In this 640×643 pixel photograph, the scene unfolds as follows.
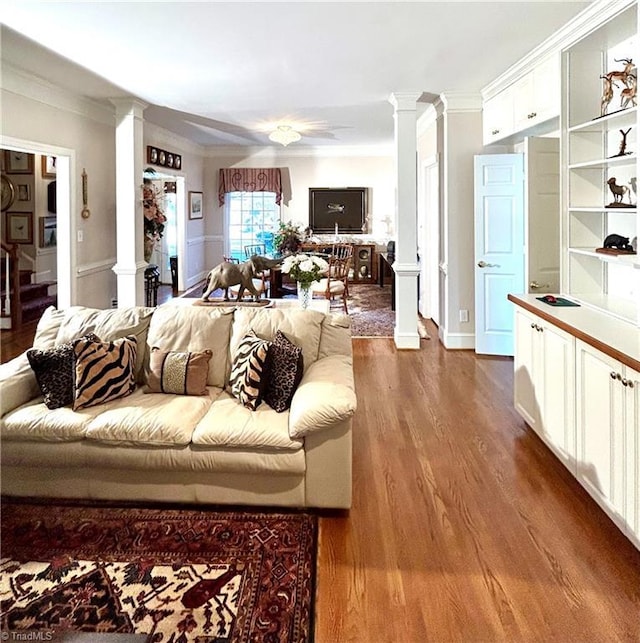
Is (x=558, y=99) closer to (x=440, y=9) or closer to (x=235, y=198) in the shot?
(x=440, y=9)

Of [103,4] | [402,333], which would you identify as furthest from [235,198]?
[103,4]

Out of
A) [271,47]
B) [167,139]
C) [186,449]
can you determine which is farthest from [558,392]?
[167,139]

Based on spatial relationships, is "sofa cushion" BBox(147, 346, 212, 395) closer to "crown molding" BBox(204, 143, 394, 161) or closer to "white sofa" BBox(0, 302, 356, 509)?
"white sofa" BBox(0, 302, 356, 509)

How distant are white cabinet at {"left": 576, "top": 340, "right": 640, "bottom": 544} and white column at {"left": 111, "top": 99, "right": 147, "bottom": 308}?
465 cm

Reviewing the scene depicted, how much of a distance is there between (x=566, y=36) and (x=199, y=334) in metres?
3.14

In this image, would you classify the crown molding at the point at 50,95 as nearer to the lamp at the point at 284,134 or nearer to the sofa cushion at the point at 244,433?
the lamp at the point at 284,134

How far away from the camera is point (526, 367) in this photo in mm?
3520

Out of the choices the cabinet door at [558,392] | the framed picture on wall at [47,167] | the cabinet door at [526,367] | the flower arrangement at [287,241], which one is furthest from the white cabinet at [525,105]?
the framed picture on wall at [47,167]

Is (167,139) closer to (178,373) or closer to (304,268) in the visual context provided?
(304,268)

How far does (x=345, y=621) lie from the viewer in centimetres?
188

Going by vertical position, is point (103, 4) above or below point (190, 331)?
above

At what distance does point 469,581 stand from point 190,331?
1.92 m

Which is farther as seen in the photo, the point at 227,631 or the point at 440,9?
the point at 440,9

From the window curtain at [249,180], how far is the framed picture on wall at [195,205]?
19.9 inches
